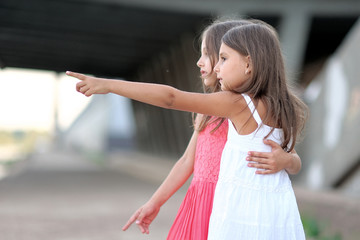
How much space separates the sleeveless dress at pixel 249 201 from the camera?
1963 millimetres

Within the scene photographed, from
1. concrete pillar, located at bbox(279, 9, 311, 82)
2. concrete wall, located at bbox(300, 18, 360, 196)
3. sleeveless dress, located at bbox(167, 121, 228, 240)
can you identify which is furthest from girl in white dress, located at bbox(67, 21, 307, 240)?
concrete pillar, located at bbox(279, 9, 311, 82)

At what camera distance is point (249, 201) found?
6.50 feet

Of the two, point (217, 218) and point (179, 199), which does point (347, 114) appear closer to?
point (179, 199)

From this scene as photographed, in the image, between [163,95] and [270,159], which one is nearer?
[163,95]

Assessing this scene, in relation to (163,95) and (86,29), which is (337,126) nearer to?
(163,95)

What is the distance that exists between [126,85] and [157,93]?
0.11m

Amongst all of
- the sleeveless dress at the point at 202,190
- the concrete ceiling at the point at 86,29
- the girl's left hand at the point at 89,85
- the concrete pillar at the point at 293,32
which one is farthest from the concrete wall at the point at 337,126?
the girl's left hand at the point at 89,85

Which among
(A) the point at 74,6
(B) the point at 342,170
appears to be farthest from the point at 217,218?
(A) the point at 74,6

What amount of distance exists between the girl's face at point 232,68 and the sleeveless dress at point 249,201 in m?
0.08

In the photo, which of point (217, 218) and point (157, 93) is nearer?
point (157, 93)

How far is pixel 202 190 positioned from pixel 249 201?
0.79 feet

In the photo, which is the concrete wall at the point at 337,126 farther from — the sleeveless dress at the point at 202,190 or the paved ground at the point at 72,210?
the sleeveless dress at the point at 202,190

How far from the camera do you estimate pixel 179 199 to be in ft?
33.6

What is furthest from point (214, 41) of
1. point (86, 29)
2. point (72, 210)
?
point (86, 29)
